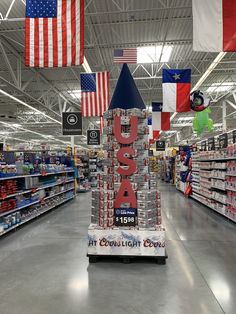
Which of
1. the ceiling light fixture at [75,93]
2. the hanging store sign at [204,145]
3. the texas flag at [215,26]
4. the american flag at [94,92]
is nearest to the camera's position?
the texas flag at [215,26]

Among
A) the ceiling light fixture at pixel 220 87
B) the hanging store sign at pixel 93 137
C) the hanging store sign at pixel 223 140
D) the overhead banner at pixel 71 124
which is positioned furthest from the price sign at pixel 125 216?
the ceiling light fixture at pixel 220 87

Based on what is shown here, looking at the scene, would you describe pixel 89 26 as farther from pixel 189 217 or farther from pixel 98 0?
pixel 189 217

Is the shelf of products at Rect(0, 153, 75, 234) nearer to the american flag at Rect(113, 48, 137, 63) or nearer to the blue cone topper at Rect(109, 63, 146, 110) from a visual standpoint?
the blue cone topper at Rect(109, 63, 146, 110)

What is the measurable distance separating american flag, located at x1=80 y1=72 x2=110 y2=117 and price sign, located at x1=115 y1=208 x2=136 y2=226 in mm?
5124

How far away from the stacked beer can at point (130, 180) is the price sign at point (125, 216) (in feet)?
0.23

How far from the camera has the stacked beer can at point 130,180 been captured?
15.7 ft

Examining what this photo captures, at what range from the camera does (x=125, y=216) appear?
4.82 meters

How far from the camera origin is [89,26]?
27.0 feet

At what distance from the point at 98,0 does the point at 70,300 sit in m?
7.18

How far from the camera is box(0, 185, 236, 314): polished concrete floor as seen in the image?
10.8 feet

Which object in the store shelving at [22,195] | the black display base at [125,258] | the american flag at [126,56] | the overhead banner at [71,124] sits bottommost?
the black display base at [125,258]

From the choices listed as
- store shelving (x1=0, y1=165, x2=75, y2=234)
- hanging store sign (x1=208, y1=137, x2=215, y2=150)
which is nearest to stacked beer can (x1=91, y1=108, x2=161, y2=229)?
store shelving (x1=0, y1=165, x2=75, y2=234)

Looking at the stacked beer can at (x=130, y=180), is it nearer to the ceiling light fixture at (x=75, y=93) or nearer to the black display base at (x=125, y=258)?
the black display base at (x=125, y=258)

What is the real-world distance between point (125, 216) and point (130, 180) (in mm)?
643
